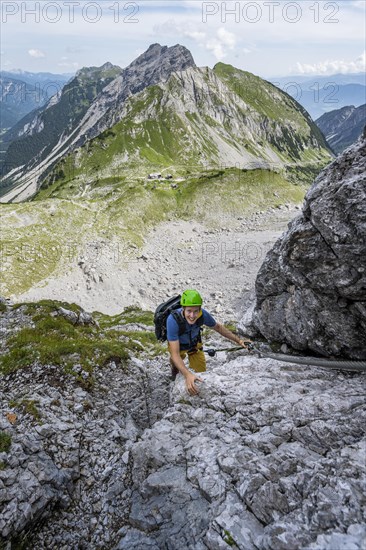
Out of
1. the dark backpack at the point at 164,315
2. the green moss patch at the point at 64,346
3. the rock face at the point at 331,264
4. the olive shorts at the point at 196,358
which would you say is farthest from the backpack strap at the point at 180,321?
the green moss patch at the point at 64,346

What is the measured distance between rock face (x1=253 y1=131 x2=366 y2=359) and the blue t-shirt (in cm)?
367

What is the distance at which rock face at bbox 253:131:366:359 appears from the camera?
10.2 m

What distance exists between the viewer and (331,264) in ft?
36.6

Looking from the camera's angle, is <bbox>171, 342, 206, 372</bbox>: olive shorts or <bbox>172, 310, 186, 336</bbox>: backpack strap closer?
<bbox>172, 310, 186, 336</bbox>: backpack strap

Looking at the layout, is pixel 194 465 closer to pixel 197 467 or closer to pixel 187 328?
pixel 197 467

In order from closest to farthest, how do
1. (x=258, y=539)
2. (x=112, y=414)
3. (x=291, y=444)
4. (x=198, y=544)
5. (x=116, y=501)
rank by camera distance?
(x=258, y=539) < (x=198, y=544) < (x=291, y=444) < (x=116, y=501) < (x=112, y=414)

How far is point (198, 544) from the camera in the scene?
7.22 meters

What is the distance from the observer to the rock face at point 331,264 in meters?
10.2

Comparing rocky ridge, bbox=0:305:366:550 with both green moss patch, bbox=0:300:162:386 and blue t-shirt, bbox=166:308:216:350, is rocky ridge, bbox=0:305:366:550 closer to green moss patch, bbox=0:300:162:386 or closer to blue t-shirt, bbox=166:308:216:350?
green moss patch, bbox=0:300:162:386

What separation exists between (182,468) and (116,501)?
1978 millimetres

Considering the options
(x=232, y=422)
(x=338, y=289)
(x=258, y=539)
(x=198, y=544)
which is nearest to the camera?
(x=258, y=539)

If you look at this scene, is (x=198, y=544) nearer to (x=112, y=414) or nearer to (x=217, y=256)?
(x=112, y=414)

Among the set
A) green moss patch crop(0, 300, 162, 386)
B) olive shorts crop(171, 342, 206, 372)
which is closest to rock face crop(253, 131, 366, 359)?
olive shorts crop(171, 342, 206, 372)

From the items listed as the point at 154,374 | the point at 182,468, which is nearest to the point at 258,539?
the point at 182,468
